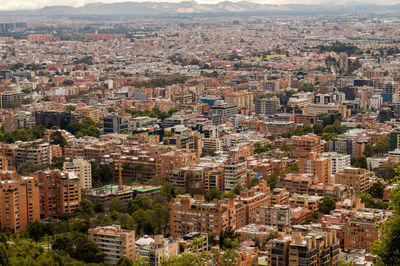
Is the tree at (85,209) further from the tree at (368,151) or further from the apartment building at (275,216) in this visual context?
the tree at (368,151)

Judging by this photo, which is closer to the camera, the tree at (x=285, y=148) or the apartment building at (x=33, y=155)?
the apartment building at (x=33, y=155)

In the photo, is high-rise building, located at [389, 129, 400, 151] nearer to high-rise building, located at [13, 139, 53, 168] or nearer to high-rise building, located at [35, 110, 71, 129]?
high-rise building, located at [13, 139, 53, 168]

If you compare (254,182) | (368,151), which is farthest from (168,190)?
(368,151)

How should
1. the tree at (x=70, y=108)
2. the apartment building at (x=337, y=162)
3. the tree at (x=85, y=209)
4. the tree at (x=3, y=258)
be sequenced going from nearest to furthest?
the tree at (x=3, y=258) < the tree at (x=85, y=209) < the apartment building at (x=337, y=162) < the tree at (x=70, y=108)

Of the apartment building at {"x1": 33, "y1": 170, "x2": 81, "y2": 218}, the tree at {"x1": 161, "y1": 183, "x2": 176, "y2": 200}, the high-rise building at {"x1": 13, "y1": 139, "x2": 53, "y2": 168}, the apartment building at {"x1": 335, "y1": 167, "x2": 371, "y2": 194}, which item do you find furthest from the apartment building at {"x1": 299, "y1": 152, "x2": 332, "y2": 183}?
the high-rise building at {"x1": 13, "y1": 139, "x2": 53, "y2": 168}

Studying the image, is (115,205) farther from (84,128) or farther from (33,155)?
(84,128)

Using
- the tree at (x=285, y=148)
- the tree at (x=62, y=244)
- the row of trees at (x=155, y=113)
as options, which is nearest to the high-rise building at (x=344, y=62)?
the row of trees at (x=155, y=113)

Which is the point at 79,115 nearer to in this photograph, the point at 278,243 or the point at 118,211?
the point at 118,211
